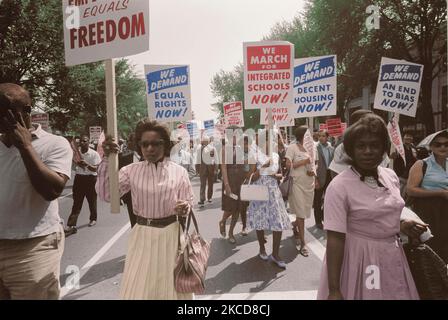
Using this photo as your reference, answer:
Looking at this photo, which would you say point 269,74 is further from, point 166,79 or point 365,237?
point 365,237

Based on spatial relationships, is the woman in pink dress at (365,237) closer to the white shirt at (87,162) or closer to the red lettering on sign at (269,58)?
the red lettering on sign at (269,58)

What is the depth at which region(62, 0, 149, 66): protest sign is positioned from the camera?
3.85m

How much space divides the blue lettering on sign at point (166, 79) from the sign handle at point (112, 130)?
5.39m

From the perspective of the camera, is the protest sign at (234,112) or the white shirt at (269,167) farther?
the protest sign at (234,112)

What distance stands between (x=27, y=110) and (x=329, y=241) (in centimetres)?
196

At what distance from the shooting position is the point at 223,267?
6281 mm

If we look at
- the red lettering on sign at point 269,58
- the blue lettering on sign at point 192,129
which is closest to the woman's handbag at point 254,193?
the red lettering on sign at point 269,58

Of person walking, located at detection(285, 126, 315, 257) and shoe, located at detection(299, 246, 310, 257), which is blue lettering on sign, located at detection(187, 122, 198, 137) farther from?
Answer: shoe, located at detection(299, 246, 310, 257)

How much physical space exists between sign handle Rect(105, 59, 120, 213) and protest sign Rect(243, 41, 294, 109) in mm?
3473

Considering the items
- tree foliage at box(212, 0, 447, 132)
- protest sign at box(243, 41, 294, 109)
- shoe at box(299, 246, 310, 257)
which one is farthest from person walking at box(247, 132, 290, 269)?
tree foliage at box(212, 0, 447, 132)

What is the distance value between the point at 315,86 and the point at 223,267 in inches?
164

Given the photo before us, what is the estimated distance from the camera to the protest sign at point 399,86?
7457mm

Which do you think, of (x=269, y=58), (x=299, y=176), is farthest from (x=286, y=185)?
(x=269, y=58)
